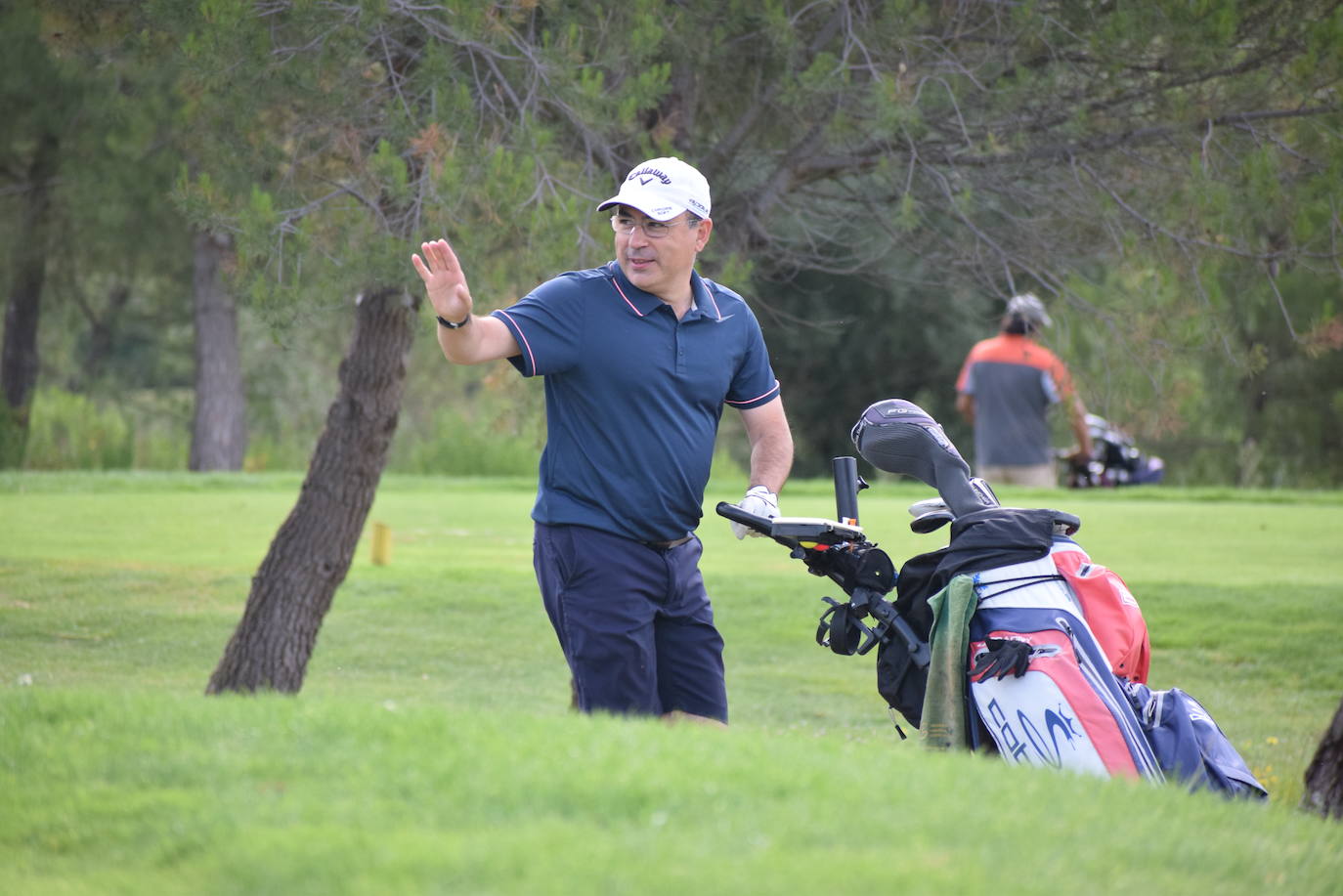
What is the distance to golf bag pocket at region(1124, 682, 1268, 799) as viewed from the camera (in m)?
3.87

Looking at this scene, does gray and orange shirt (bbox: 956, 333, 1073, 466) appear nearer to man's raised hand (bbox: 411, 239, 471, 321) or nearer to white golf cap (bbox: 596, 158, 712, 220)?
white golf cap (bbox: 596, 158, 712, 220)

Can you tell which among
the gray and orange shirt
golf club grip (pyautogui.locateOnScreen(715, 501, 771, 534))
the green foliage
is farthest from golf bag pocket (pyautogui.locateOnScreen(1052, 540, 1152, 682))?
the green foliage

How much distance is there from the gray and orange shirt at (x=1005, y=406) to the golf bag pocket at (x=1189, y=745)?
668 cm

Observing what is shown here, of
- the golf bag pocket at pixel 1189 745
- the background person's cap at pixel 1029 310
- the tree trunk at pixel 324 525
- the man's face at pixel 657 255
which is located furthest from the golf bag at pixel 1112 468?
the golf bag pocket at pixel 1189 745

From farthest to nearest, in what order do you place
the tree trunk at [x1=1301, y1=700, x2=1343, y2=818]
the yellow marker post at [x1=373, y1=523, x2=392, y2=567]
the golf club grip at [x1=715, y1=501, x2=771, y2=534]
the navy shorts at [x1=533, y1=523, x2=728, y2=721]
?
the yellow marker post at [x1=373, y1=523, x2=392, y2=567] → the tree trunk at [x1=1301, y1=700, x2=1343, y2=818] → the navy shorts at [x1=533, y1=523, x2=728, y2=721] → the golf club grip at [x1=715, y1=501, x2=771, y2=534]

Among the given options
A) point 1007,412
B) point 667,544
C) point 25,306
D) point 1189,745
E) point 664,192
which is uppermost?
point 25,306

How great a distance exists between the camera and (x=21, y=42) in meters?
16.2

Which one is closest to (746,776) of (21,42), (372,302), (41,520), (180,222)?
(372,302)

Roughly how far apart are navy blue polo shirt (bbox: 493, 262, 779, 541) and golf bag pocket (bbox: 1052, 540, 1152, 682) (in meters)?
1.09

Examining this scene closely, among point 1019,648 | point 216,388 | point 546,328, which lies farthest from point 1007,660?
point 216,388

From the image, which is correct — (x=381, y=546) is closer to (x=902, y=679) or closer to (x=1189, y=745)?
(x=902, y=679)

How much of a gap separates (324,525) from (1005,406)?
5.53m

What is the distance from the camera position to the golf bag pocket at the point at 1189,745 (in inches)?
152

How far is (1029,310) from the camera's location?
23.0ft
